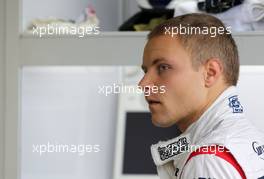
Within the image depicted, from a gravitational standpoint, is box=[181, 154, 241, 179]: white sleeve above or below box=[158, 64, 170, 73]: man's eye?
below

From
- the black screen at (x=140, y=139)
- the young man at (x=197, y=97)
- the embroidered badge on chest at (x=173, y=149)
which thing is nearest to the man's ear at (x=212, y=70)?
the young man at (x=197, y=97)

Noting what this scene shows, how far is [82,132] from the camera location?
1.54m

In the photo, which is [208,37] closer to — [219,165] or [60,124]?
[219,165]

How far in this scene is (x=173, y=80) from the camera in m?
1.03

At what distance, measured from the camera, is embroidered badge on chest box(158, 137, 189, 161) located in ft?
3.20

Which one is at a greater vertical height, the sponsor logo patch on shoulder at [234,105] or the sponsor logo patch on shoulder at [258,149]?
the sponsor logo patch on shoulder at [234,105]

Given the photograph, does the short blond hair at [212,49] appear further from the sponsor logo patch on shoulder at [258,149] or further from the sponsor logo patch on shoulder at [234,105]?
the sponsor logo patch on shoulder at [258,149]

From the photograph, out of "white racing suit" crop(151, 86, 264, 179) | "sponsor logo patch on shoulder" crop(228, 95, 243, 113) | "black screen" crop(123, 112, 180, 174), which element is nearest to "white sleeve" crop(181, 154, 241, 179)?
"white racing suit" crop(151, 86, 264, 179)

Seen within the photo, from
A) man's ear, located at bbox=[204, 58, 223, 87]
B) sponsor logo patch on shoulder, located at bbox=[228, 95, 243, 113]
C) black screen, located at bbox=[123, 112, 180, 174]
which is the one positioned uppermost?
man's ear, located at bbox=[204, 58, 223, 87]

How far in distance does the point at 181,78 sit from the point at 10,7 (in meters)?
0.67

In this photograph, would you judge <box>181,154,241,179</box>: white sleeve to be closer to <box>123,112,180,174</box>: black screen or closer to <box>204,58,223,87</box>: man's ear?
<box>204,58,223,87</box>: man's ear

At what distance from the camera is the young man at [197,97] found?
843mm

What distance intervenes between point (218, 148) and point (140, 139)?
714mm

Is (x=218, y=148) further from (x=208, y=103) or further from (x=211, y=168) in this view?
(x=208, y=103)
